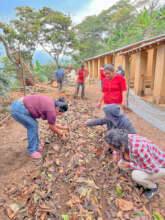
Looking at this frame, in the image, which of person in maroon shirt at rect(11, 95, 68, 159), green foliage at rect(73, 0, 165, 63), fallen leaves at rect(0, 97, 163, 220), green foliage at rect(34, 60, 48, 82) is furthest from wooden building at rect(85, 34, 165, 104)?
green foliage at rect(73, 0, 165, 63)

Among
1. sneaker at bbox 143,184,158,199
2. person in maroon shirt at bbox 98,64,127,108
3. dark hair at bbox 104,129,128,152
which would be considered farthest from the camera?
person in maroon shirt at bbox 98,64,127,108

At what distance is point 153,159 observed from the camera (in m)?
1.81

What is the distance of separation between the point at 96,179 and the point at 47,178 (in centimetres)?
77

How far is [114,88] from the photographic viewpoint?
3.32 metres

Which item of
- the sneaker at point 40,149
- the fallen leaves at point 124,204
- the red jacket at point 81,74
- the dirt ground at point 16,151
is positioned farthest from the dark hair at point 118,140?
the red jacket at point 81,74

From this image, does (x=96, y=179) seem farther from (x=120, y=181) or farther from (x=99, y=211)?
(x=99, y=211)

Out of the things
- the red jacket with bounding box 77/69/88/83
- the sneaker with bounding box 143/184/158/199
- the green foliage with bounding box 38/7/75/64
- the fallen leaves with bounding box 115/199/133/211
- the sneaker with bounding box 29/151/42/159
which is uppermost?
the green foliage with bounding box 38/7/75/64

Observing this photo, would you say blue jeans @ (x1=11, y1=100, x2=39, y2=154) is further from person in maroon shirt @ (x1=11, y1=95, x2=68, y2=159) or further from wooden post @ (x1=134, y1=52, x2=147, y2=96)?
wooden post @ (x1=134, y1=52, x2=147, y2=96)

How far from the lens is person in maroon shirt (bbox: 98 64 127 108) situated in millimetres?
3209

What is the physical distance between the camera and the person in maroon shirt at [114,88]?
321 centimetres

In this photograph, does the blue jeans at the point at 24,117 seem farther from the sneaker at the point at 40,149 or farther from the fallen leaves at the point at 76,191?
the fallen leaves at the point at 76,191

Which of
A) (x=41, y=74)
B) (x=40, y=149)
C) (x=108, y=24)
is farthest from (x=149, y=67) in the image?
(x=108, y=24)

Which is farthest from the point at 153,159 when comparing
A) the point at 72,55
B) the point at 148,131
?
the point at 72,55

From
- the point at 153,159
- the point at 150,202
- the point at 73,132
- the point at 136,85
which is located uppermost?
the point at 136,85
